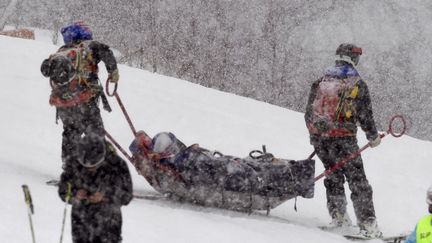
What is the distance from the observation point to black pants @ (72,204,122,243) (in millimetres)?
4035

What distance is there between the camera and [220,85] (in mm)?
27125

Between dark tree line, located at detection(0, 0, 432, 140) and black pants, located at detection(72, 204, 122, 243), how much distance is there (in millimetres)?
21847

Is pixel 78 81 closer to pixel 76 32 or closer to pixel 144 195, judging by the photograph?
pixel 76 32

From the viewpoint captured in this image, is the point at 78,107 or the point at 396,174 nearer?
the point at 78,107

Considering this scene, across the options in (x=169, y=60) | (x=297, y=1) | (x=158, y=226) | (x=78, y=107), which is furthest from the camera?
(x=297, y=1)

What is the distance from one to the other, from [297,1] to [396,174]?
2366cm

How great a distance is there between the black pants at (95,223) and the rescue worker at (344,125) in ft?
10.8

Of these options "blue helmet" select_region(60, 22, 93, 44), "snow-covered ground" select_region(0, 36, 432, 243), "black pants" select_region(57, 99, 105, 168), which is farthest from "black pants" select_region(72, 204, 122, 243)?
"blue helmet" select_region(60, 22, 93, 44)

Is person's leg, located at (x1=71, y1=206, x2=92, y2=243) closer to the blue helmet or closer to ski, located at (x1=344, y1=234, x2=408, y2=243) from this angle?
the blue helmet

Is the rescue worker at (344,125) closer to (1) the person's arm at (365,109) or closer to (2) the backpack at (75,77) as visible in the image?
(1) the person's arm at (365,109)

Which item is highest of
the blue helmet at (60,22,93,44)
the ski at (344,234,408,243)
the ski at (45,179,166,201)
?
the blue helmet at (60,22,93,44)

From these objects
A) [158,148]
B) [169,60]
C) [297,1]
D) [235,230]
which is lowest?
[235,230]

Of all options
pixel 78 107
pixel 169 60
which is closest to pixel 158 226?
pixel 78 107

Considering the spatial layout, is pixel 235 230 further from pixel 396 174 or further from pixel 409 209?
pixel 396 174
